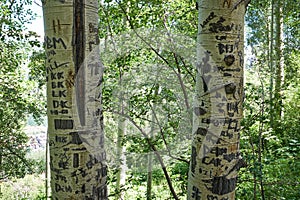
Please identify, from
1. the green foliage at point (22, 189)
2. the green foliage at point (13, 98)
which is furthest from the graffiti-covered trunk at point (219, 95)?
the green foliage at point (22, 189)

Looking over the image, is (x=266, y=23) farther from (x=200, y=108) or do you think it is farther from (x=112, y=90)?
(x=200, y=108)

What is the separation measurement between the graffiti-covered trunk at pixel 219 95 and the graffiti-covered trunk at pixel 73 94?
37 cm

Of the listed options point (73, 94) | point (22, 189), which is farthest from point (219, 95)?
point (22, 189)

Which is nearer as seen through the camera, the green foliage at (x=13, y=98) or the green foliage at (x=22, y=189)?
the green foliage at (x=13, y=98)

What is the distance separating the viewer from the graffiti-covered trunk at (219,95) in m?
1.02

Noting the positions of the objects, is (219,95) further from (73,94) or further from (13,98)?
(13,98)

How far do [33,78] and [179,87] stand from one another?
3007 mm

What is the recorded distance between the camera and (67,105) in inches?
34.7

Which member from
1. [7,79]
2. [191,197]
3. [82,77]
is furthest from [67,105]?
[7,79]

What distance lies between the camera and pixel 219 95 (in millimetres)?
1024

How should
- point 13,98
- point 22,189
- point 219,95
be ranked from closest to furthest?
point 219,95
point 13,98
point 22,189

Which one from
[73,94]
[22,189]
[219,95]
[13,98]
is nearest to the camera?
[73,94]

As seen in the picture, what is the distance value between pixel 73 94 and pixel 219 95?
49 cm

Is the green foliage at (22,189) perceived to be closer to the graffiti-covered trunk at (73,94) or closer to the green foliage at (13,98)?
the green foliage at (13,98)
